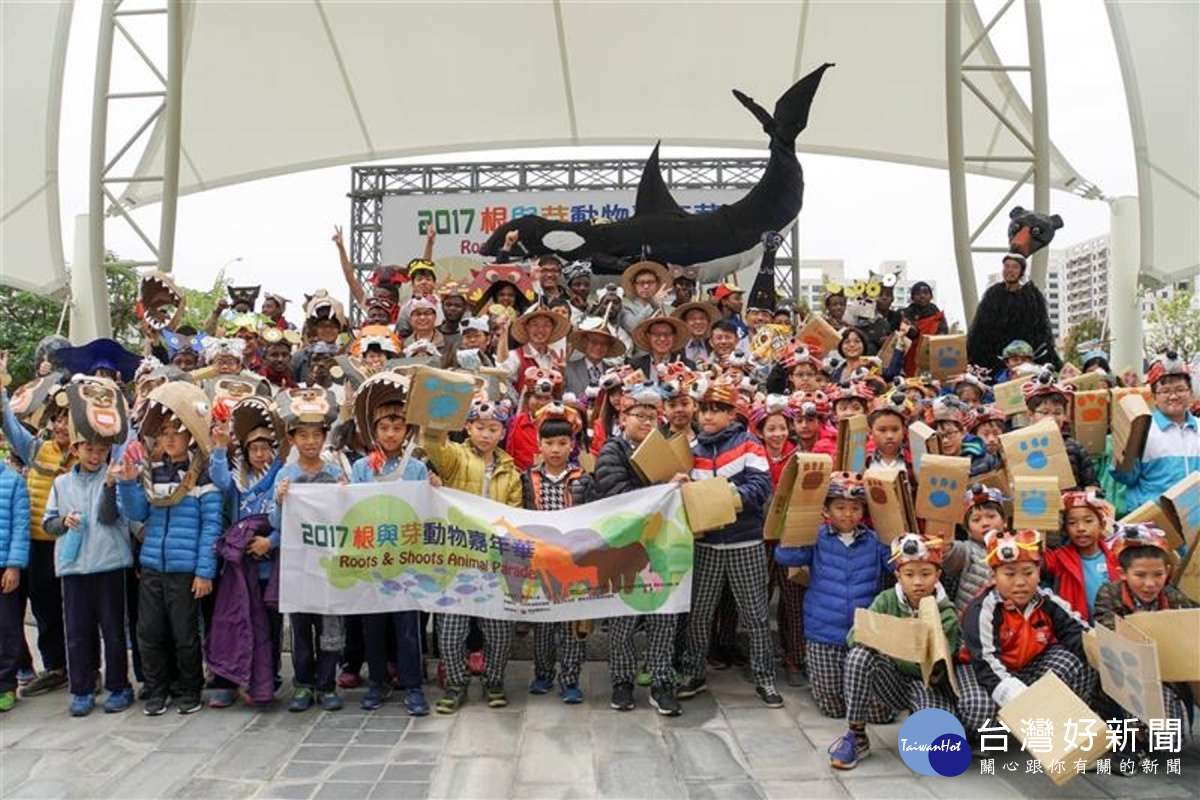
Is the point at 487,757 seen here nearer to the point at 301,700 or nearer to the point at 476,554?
the point at 476,554

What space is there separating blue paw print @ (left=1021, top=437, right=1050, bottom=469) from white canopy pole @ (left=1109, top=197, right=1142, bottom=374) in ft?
20.0

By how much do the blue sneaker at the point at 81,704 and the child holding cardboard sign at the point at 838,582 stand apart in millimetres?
3789

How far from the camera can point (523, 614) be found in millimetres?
4457

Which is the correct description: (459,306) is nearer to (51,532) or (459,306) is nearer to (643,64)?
(51,532)

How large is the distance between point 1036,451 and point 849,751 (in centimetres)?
Result: 193

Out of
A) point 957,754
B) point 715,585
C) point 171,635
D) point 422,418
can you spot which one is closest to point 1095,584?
point 957,754

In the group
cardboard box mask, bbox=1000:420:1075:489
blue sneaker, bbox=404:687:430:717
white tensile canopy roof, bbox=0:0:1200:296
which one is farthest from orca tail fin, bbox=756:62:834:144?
blue sneaker, bbox=404:687:430:717

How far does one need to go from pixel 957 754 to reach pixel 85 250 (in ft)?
35.1

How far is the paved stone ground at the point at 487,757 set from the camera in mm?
3510

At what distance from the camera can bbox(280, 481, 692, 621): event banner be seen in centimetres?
445

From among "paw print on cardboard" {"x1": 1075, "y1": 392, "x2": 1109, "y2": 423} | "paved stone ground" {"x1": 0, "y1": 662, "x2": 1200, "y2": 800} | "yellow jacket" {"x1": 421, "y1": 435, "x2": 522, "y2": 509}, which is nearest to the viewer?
"paved stone ground" {"x1": 0, "y1": 662, "x2": 1200, "y2": 800}

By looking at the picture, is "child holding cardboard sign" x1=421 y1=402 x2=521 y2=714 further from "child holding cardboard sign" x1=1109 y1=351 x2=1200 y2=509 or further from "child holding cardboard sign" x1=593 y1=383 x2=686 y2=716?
"child holding cardboard sign" x1=1109 y1=351 x2=1200 y2=509

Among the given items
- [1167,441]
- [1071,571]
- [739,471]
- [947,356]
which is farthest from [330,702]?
[947,356]

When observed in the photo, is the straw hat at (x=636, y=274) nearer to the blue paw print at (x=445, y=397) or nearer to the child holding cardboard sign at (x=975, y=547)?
the blue paw print at (x=445, y=397)
